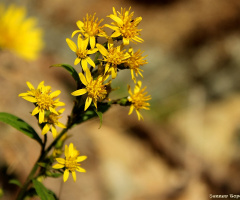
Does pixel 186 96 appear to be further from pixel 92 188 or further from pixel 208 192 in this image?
pixel 92 188

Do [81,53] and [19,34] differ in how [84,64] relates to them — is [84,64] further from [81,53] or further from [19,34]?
[19,34]

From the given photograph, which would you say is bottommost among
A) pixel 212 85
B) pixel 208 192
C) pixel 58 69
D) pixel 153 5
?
pixel 208 192

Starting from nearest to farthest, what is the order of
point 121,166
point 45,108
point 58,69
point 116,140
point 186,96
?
1. point 45,108
2. point 121,166
3. point 116,140
4. point 58,69
5. point 186,96

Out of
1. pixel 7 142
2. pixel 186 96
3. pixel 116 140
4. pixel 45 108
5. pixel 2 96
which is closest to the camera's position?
pixel 45 108

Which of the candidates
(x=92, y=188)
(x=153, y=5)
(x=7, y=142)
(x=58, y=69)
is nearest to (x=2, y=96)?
(x=7, y=142)

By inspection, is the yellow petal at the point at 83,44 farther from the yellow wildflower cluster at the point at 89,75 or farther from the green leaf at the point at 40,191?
the green leaf at the point at 40,191

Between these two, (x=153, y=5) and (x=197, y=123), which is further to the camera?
(x=153, y=5)

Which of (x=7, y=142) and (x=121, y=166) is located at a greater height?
(x=7, y=142)

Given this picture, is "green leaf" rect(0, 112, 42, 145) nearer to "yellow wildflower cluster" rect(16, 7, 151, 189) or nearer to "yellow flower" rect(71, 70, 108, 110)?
"yellow wildflower cluster" rect(16, 7, 151, 189)
